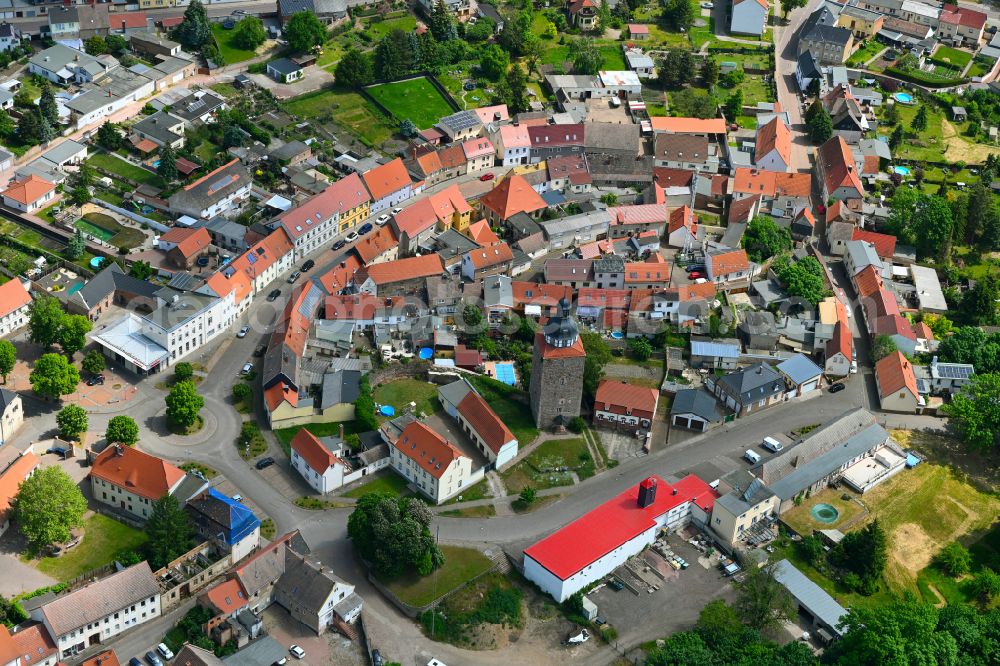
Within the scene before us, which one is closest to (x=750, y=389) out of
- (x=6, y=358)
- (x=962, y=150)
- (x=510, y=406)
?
(x=510, y=406)

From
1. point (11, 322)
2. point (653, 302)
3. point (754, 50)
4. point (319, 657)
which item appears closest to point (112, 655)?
point (319, 657)

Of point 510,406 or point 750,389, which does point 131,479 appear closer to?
point 510,406

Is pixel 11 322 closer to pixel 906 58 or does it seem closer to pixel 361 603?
pixel 361 603

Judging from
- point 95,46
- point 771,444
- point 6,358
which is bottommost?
point 771,444

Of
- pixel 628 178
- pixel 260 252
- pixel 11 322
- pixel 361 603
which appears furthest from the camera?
pixel 628 178

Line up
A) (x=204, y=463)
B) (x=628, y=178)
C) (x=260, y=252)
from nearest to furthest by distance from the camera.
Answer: (x=204, y=463), (x=260, y=252), (x=628, y=178)

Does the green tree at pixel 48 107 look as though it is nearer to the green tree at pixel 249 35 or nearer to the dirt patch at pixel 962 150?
the green tree at pixel 249 35

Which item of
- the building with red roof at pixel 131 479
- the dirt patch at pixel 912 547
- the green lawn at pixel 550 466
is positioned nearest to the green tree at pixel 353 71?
the green lawn at pixel 550 466
